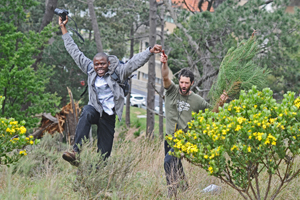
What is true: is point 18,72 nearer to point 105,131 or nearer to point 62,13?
point 62,13

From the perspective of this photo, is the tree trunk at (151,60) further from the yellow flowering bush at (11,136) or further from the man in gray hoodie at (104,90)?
the yellow flowering bush at (11,136)

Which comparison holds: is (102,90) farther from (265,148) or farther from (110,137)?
(265,148)

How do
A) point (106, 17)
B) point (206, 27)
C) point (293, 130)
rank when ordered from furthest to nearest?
point (106, 17) < point (206, 27) < point (293, 130)

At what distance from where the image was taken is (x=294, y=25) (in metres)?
10.3

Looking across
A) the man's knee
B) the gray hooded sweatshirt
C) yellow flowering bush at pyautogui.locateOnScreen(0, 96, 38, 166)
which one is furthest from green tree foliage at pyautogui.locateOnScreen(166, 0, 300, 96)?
yellow flowering bush at pyautogui.locateOnScreen(0, 96, 38, 166)

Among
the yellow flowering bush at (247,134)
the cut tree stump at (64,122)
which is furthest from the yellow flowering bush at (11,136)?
the cut tree stump at (64,122)

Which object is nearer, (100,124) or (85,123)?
(85,123)

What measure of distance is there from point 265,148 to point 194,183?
4.59 ft

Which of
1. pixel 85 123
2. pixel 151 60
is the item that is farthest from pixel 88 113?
pixel 151 60

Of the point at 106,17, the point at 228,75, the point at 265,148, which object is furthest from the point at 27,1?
the point at 106,17

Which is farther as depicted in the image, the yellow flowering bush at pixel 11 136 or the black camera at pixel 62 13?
the black camera at pixel 62 13

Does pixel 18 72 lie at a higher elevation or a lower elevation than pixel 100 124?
higher

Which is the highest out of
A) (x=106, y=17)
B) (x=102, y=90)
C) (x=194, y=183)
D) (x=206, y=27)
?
(x=106, y=17)

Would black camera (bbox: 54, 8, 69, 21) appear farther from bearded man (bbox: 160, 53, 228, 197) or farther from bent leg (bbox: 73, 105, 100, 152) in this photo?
bearded man (bbox: 160, 53, 228, 197)
